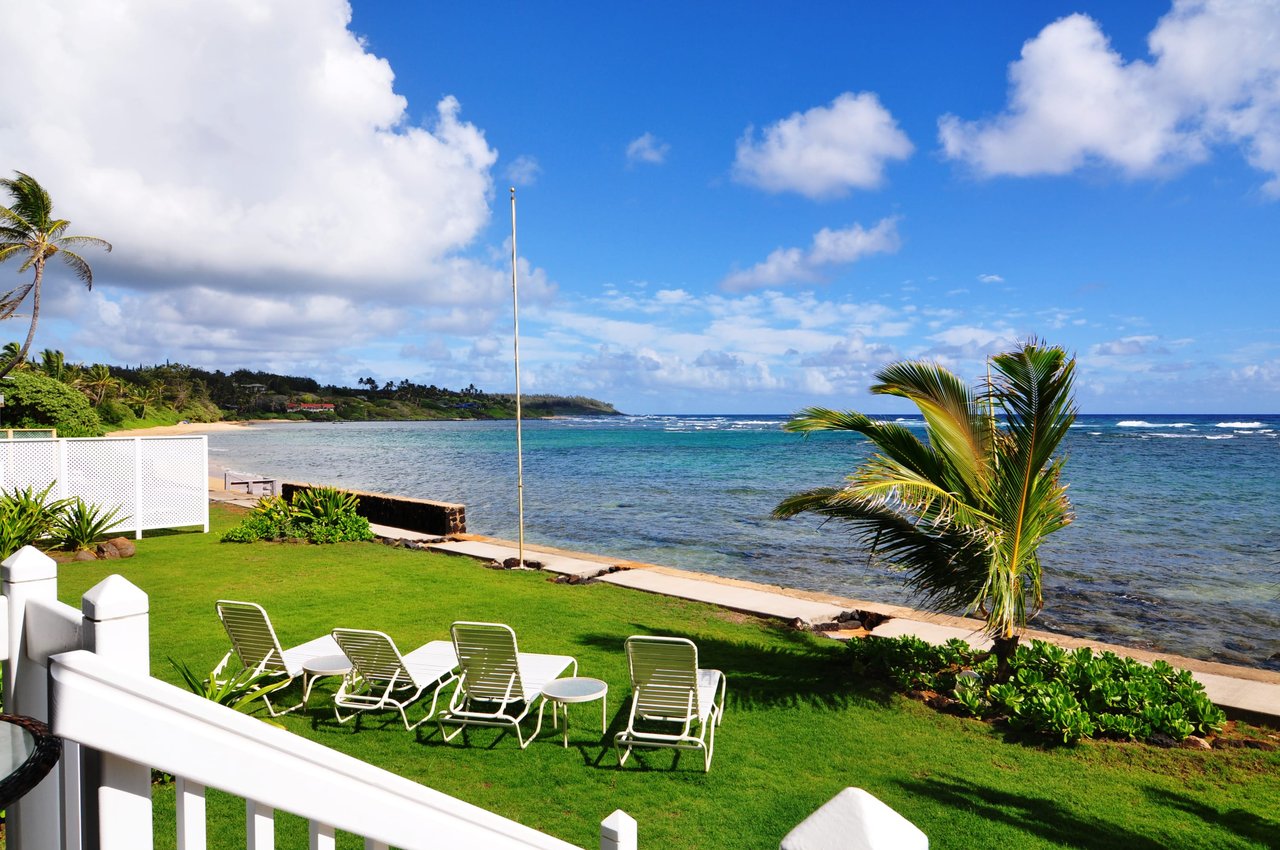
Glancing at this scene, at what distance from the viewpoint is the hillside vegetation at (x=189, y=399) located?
25.9m

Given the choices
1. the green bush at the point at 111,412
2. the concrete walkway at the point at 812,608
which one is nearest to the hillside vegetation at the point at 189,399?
the green bush at the point at 111,412

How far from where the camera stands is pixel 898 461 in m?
7.73

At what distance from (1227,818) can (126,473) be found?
1795 cm

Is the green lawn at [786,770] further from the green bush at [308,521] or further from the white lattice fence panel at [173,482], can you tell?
the white lattice fence panel at [173,482]

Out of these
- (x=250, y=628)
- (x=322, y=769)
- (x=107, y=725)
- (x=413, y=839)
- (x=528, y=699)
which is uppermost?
(x=107, y=725)

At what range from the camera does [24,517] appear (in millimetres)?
12023

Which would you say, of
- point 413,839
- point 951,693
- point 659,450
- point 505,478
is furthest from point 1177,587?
point 659,450

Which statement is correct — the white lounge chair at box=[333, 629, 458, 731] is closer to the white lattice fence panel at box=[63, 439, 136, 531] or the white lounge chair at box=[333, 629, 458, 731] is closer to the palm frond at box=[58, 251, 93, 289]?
the white lattice fence panel at box=[63, 439, 136, 531]

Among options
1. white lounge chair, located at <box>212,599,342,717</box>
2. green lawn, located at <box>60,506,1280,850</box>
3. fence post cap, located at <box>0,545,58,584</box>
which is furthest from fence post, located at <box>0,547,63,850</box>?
white lounge chair, located at <box>212,599,342,717</box>

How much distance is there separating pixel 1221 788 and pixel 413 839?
6.68m

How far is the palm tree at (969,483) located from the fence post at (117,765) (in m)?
6.14

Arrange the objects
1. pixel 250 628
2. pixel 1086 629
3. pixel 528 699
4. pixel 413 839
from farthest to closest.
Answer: pixel 1086 629 < pixel 250 628 < pixel 528 699 < pixel 413 839

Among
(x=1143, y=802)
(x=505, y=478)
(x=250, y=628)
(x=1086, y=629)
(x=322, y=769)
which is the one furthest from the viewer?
(x=505, y=478)

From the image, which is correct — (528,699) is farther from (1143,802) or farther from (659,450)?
(659,450)
